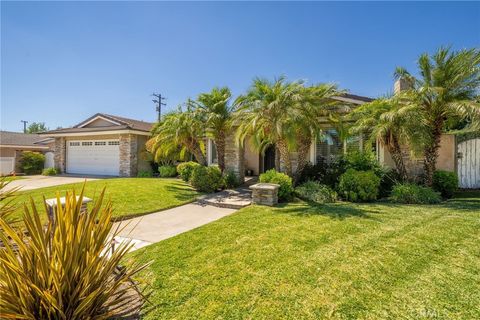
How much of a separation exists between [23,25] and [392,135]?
45.7 ft

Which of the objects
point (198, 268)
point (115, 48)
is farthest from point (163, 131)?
point (198, 268)

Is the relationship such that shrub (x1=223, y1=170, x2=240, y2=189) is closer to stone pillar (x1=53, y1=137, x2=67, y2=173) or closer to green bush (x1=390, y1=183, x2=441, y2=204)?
green bush (x1=390, y1=183, x2=441, y2=204)

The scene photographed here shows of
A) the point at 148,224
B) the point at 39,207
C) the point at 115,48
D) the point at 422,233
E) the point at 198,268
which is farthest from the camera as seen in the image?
the point at 115,48

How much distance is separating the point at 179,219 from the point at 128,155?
13005 mm

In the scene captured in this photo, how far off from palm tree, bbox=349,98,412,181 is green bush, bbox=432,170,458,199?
1425 mm

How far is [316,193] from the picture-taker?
958 centimetres

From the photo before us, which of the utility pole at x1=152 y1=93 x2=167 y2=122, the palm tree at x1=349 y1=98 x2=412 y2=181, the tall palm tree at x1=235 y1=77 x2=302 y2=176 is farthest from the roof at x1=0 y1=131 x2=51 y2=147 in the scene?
the palm tree at x1=349 y1=98 x2=412 y2=181

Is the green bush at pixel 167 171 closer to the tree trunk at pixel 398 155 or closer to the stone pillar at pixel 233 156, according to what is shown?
the stone pillar at pixel 233 156

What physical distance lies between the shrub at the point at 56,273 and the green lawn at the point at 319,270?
81cm

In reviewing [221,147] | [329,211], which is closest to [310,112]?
[329,211]

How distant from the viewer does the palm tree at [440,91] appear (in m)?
8.86

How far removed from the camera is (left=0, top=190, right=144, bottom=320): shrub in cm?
240

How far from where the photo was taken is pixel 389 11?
9.66 metres

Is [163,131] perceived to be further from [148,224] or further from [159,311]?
[159,311]
